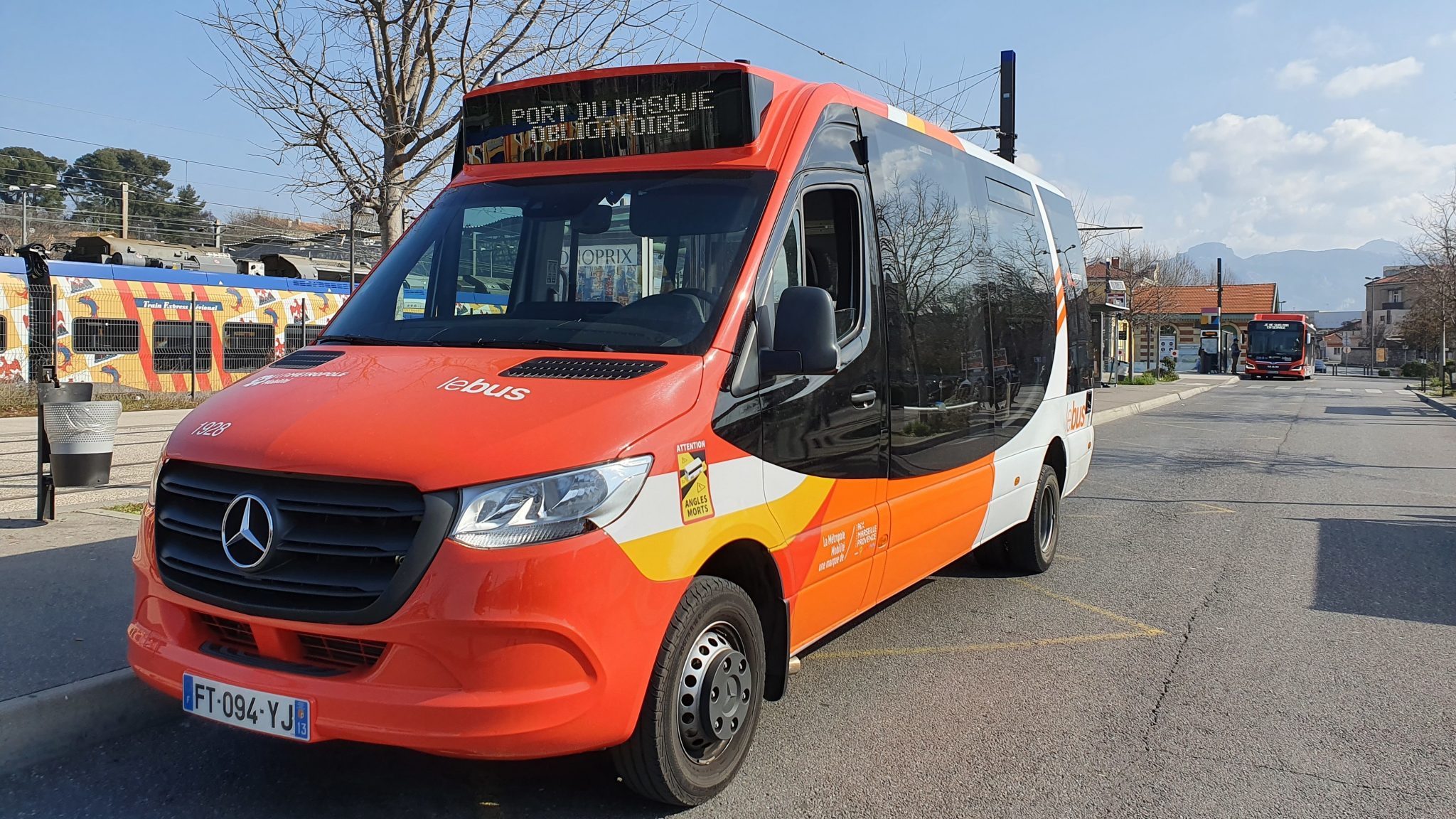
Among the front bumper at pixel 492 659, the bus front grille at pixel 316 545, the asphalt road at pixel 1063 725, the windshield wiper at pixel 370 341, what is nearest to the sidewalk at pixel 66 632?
the asphalt road at pixel 1063 725

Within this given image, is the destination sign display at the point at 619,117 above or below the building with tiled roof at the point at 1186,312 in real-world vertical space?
below

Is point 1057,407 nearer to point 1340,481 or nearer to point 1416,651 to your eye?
point 1416,651

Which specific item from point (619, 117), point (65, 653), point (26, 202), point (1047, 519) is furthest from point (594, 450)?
point (26, 202)

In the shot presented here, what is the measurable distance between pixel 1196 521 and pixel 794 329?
7.50 metres

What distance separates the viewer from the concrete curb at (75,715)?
3957mm

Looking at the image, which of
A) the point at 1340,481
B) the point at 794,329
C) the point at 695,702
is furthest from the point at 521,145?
the point at 1340,481

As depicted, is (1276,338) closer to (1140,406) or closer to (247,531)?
(1140,406)

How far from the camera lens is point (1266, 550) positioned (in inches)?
336

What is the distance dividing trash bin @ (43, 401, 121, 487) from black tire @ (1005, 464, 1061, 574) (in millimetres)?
6641

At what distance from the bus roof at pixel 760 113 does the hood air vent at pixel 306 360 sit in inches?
46.0

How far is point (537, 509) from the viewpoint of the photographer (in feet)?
10.0

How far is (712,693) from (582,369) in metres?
1.20

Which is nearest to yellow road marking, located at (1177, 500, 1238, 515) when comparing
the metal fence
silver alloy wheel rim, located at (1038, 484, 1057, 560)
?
silver alloy wheel rim, located at (1038, 484, 1057, 560)

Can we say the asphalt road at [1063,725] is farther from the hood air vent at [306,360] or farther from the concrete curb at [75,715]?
the hood air vent at [306,360]
